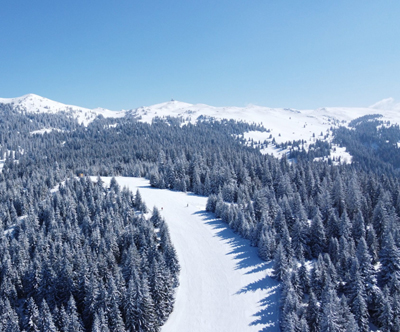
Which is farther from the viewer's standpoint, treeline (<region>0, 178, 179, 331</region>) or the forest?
treeline (<region>0, 178, 179, 331</region>)

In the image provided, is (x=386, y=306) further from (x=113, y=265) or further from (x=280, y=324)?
(x=113, y=265)

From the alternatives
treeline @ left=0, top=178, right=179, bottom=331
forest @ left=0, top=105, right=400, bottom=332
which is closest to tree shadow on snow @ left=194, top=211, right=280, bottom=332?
forest @ left=0, top=105, right=400, bottom=332

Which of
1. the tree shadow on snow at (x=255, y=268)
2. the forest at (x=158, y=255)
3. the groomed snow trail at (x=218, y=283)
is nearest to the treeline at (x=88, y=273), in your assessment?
the forest at (x=158, y=255)

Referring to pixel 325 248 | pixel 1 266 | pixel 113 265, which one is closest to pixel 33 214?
pixel 1 266

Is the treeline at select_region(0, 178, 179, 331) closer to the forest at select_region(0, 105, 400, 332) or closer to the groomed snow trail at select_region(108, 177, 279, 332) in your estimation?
the forest at select_region(0, 105, 400, 332)

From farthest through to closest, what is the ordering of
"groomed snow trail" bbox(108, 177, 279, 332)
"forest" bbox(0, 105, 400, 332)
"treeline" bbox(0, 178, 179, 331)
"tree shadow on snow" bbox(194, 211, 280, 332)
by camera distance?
"groomed snow trail" bbox(108, 177, 279, 332) < "tree shadow on snow" bbox(194, 211, 280, 332) < "treeline" bbox(0, 178, 179, 331) < "forest" bbox(0, 105, 400, 332)

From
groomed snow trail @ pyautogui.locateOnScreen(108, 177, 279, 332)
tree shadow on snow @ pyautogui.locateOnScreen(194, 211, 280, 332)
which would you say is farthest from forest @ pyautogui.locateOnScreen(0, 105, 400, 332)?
groomed snow trail @ pyautogui.locateOnScreen(108, 177, 279, 332)

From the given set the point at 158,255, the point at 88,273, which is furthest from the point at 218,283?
the point at 88,273

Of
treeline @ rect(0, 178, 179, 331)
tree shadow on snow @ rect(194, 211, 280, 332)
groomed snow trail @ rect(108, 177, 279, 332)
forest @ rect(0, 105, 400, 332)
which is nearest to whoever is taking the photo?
forest @ rect(0, 105, 400, 332)

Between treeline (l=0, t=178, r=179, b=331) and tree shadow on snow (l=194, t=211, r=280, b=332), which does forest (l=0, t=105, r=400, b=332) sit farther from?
tree shadow on snow (l=194, t=211, r=280, b=332)

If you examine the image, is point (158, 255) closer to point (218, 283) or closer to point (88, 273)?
point (88, 273)
